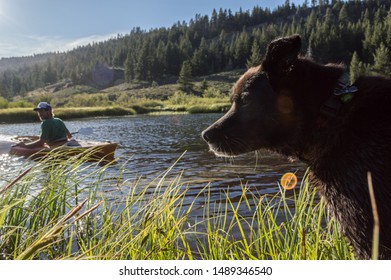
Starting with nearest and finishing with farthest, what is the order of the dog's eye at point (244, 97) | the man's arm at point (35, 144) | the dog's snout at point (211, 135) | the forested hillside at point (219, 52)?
the dog's eye at point (244, 97), the dog's snout at point (211, 135), the man's arm at point (35, 144), the forested hillside at point (219, 52)

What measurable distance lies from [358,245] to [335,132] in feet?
2.61

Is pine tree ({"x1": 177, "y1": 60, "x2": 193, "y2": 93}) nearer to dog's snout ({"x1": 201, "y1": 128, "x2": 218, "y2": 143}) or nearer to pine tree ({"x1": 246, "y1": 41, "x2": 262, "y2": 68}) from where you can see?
pine tree ({"x1": 246, "y1": 41, "x2": 262, "y2": 68})

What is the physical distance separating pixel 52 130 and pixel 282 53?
12.4 m

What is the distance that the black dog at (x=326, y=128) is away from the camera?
2.48 meters

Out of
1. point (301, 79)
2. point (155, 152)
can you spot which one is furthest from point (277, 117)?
point (155, 152)

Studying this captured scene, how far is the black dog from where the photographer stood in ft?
8.14

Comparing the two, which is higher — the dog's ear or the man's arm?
the dog's ear

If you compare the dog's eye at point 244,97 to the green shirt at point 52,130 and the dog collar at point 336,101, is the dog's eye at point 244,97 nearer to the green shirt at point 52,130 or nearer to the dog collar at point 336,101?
the dog collar at point 336,101

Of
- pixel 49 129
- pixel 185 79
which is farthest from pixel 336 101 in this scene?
pixel 185 79

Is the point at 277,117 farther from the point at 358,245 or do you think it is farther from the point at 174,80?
the point at 174,80

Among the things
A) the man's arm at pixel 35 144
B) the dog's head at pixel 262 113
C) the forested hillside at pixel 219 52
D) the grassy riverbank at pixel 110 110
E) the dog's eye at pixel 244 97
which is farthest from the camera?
the forested hillside at pixel 219 52

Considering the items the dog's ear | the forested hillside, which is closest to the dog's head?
the dog's ear

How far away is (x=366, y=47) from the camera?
8469 centimetres

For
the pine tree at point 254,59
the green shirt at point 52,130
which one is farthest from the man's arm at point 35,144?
the pine tree at point 254,59
